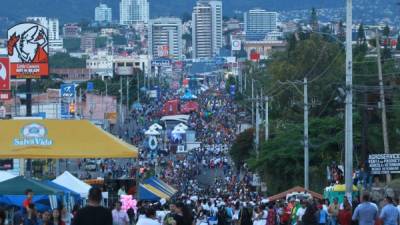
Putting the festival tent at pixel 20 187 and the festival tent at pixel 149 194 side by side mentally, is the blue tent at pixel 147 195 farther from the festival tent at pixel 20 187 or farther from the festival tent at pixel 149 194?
the festival tent at pixel 20 187

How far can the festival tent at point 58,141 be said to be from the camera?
1230 inches

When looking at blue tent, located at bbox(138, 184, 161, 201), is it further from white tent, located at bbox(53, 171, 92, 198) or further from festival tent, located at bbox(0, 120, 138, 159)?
festival tent, located at bbox(0, 120, 138, 159)

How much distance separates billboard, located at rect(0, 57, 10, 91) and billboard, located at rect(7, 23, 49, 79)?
311 inches

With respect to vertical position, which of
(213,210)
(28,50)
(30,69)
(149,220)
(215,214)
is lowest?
(213,210)

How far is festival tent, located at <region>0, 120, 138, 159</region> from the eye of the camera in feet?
102

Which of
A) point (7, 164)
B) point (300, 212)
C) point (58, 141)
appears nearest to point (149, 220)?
point (58, 141)

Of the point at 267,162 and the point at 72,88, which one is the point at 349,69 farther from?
the point at 72,88

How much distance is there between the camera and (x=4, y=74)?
73125 millimetres

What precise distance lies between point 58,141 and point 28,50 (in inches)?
1187

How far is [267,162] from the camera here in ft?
220

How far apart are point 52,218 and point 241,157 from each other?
72387 mm

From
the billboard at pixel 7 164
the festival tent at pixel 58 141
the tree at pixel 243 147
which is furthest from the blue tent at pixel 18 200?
the tree at pixel 243 147

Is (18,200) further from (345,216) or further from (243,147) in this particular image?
(243,147)

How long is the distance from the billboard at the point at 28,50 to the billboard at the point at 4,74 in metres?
7.90
